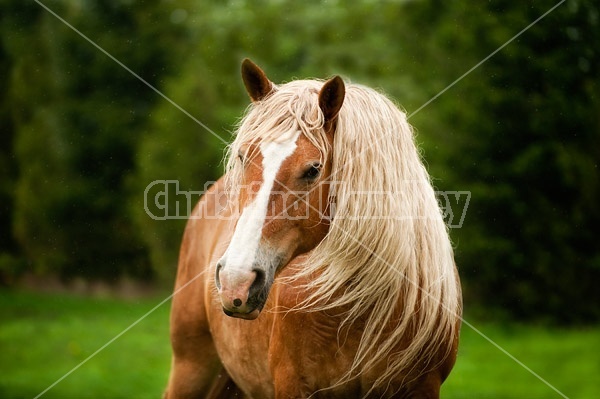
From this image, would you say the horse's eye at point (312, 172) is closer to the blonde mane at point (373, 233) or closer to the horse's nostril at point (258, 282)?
the blonde mane at point (373, 233)

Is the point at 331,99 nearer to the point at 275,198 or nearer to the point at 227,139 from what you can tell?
the point at 275,198

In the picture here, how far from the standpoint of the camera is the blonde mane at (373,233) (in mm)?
2949

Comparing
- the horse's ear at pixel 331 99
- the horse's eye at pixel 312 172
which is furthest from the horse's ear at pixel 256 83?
the horse's eye at pixel 312 172

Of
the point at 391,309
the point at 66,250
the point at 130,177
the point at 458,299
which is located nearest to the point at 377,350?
the point at 391,309

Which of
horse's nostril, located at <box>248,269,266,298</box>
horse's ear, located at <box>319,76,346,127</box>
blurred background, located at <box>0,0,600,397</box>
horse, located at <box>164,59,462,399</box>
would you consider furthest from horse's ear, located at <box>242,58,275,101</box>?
blurred background, located at <box>0,0,600,397</box>

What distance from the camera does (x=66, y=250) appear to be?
18.4 metres

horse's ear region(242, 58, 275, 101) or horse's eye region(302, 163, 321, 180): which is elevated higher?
horse's ear region(242, 58, 275, 101)

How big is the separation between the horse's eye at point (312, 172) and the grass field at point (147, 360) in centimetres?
630

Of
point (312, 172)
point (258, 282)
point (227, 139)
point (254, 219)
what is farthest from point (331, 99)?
point (227, 139)

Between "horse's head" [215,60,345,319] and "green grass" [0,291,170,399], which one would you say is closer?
"horse's head" [215,60,345,319]

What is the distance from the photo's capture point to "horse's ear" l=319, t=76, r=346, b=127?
2922mm

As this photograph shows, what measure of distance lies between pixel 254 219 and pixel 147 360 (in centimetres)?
887

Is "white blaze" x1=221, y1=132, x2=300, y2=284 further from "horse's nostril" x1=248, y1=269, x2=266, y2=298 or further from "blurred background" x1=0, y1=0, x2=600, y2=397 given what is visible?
"blurred background" x1=0, y1=0, x2=600, y2=397

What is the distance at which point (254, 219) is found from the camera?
269 centimetres
